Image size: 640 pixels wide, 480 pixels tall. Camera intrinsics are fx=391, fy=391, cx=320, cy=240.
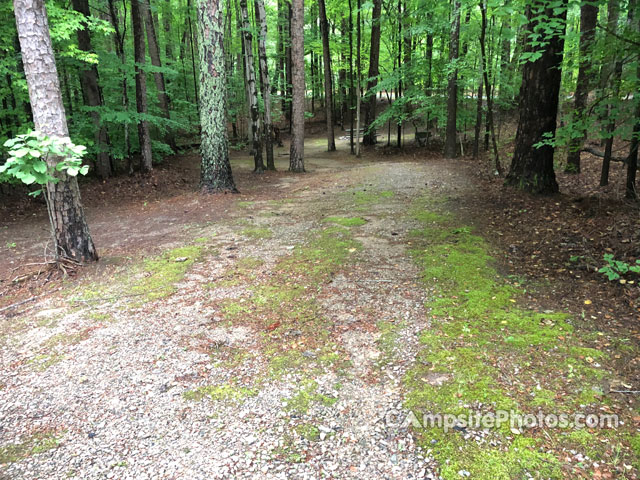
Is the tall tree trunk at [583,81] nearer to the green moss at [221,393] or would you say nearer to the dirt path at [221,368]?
the dirt path at [221,368]

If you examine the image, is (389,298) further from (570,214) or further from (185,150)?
(185,150)

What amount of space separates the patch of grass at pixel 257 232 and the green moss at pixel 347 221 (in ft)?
3.68

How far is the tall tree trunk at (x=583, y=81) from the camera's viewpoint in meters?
5.39

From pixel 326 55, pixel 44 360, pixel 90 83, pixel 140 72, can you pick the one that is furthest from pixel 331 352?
pixel 326 55

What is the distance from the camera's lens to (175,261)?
5.54 metres

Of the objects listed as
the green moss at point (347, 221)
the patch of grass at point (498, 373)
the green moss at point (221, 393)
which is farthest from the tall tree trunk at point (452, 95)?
the green moss at point (221, 393)

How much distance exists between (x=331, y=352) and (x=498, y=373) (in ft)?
4.14

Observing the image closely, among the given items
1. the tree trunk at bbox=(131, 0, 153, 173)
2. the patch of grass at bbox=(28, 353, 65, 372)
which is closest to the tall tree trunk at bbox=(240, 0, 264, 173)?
the tree trunk at bbox=(131, 0, 153, 173)

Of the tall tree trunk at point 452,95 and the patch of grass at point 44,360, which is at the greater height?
the tall tree trunk at point 452,95

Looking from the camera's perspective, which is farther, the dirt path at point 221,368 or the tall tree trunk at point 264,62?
the tall tree trunk at point 264,62

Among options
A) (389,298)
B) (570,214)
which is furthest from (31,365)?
(570,214)

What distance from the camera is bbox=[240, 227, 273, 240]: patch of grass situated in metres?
6.56

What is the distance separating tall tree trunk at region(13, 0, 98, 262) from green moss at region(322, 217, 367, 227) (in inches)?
158

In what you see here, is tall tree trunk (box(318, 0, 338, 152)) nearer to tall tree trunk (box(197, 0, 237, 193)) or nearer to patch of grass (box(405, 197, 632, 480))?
tall tree trunk (box(197, 0, 237, 193))
